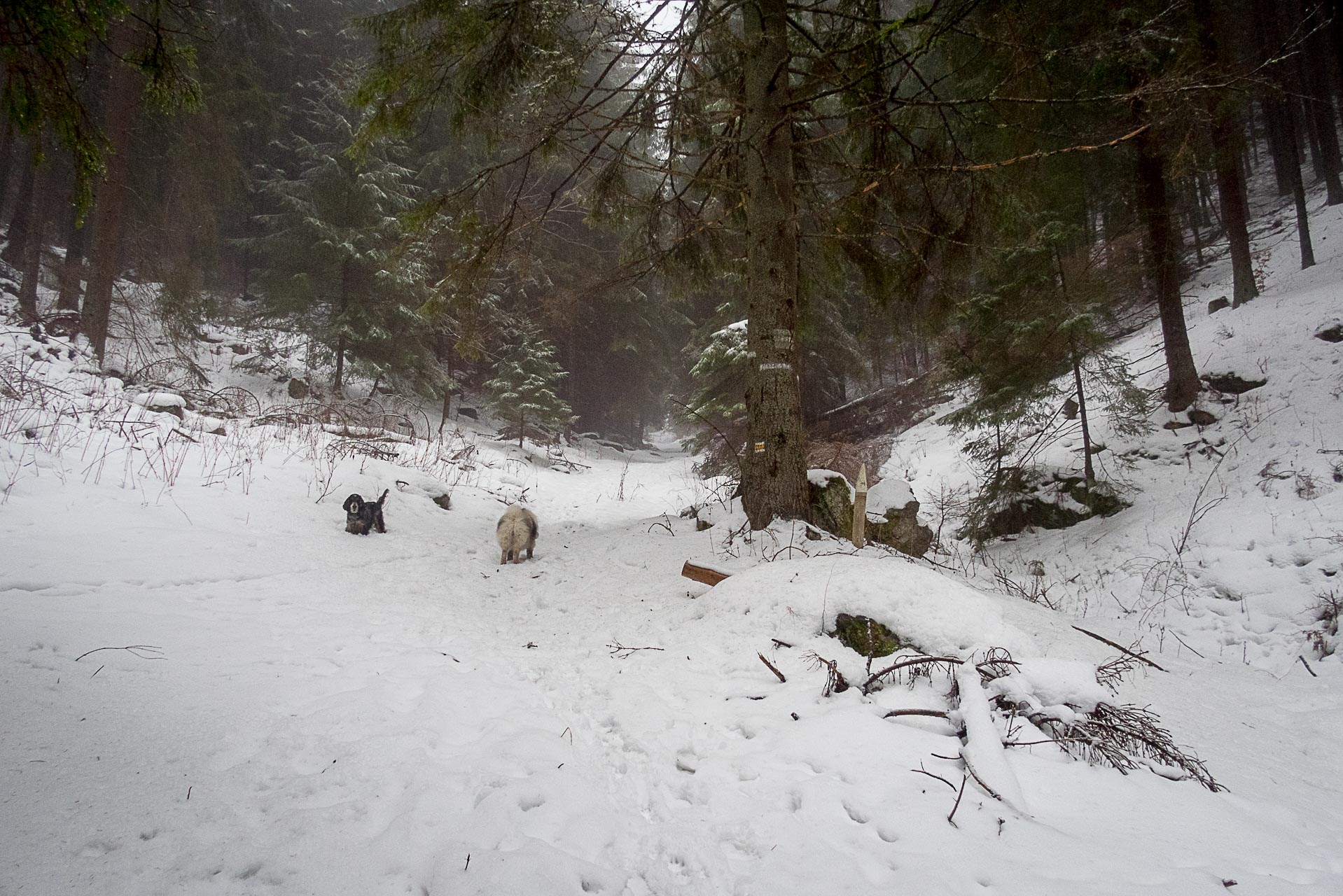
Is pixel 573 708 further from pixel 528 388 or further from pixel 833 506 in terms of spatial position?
pixel 528 388

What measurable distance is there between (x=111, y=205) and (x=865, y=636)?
17047mm

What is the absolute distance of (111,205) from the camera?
11.2m

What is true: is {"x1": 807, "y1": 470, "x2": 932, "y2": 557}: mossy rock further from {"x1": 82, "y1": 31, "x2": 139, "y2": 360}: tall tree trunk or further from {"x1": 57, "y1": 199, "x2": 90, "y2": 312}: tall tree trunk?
{"x1": 57, "y1": 199, "x2": 90, "y2": 312}: tall tree trunk

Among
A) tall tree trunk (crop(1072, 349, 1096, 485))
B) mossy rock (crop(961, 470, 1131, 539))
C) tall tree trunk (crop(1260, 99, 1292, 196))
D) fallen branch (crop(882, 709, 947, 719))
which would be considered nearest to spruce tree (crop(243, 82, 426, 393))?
mossy rock (crop(961, 470, 1131, 539))

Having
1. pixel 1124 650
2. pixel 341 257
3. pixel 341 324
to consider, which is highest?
pixel 341 257

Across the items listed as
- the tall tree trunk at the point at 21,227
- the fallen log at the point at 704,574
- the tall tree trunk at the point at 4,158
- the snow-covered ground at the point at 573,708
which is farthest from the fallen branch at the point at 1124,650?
the tall tree trunk at the point at 4,158

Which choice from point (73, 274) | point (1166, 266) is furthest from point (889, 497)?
point (73, 274)

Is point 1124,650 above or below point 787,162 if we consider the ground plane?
below

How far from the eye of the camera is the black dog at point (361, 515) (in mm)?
5441

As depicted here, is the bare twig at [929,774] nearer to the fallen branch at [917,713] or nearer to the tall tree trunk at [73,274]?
the fallen branch at [917,713]

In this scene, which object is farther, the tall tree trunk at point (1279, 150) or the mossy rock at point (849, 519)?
the tall tree trunk at point (1279, 150)

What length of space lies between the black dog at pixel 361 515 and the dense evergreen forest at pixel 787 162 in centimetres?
220

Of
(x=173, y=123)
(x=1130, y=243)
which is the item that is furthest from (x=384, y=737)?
(x=173, y=123)

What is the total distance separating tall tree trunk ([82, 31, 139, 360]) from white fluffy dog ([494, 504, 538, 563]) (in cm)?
1118
